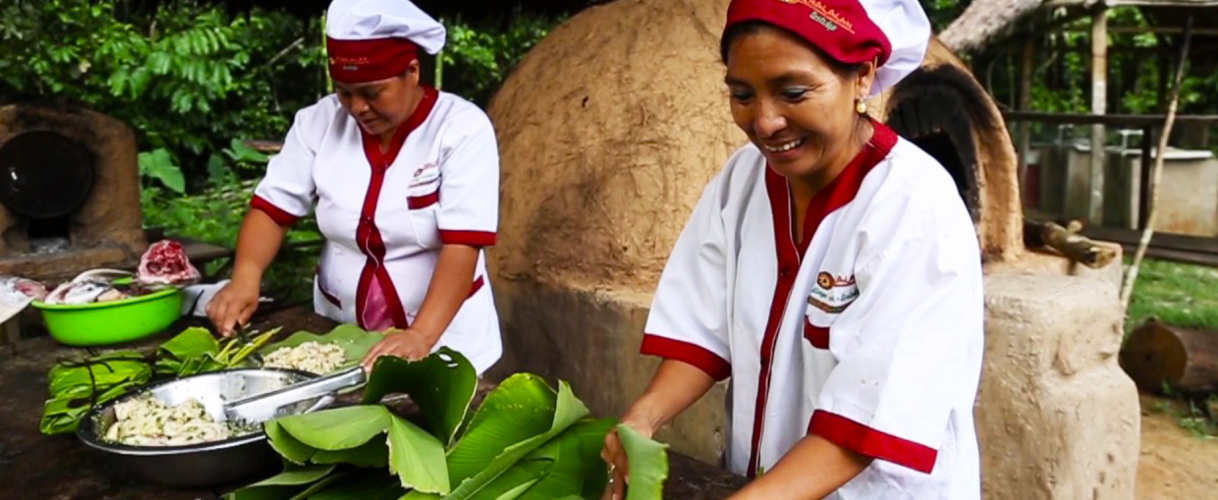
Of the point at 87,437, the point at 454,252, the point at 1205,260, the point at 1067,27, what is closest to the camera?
the point at 87,437

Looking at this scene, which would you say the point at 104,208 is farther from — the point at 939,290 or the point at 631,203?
the point at 939,290

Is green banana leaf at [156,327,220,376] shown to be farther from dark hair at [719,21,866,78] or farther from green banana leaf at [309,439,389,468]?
dark hair at [719,21,866,78]

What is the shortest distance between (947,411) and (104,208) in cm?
430

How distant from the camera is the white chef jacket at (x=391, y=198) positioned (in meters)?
2.64

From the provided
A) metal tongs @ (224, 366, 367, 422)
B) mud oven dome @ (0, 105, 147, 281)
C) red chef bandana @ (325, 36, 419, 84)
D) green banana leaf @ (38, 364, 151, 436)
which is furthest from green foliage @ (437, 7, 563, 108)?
metal tongs @ (224, 366, 367, 422)

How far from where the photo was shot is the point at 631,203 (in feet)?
12.7

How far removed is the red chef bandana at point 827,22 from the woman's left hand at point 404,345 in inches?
46.2

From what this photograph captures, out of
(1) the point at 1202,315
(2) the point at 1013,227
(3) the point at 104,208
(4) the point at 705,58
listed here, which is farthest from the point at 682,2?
(1) the point at 1202,315

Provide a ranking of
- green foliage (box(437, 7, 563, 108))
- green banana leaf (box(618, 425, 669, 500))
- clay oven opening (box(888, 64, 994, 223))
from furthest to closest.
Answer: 1. green foliage (box(437, 7, 563, 108))
2. clay oven opening (box(888, 64, 994, 223))
3. green banana leaf (box(618, 425, 669, 500))

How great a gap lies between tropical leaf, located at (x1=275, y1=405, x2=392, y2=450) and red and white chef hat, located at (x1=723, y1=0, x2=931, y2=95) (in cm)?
79

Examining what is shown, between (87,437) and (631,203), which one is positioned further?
(631,203)

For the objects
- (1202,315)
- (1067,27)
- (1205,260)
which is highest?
(1067,27)

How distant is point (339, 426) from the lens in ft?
4.89

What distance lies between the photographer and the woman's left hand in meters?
2.25
